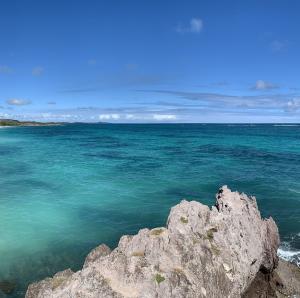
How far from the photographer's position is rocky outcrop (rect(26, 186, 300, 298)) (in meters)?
14.8

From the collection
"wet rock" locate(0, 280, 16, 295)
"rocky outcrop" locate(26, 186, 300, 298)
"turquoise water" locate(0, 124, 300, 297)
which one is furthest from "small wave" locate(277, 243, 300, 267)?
"wet rock" locate(0, 280, 16, 295)

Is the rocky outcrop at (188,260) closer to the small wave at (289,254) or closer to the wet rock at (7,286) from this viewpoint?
the small wave at (289,254)

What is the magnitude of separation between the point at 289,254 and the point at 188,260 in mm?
13126

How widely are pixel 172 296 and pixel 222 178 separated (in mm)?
39715

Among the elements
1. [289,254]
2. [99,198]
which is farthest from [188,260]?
[99,198]

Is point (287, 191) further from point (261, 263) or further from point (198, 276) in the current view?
point (198, 276)

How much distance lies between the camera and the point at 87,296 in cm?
1391

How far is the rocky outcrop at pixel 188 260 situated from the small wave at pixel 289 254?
146 inches

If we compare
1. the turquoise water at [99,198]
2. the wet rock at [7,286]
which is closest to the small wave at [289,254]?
the turquoise water at [99,198]

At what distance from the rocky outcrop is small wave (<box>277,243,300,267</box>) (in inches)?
146

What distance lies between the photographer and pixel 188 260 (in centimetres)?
1675

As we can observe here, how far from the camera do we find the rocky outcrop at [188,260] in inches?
581

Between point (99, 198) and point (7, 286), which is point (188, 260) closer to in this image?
point (7, 286)

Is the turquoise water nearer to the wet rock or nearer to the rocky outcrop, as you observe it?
the wet rock
